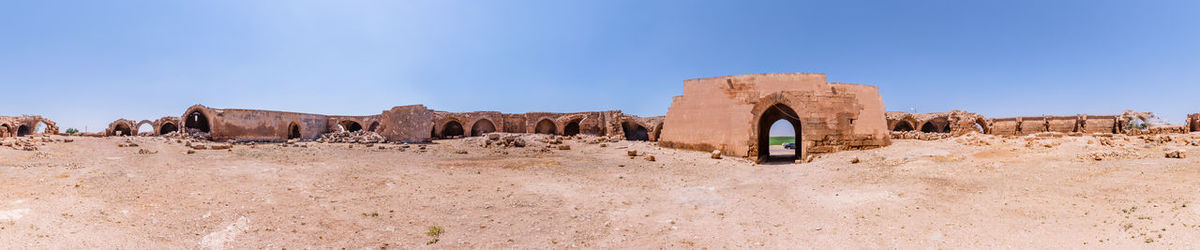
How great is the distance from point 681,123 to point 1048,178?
9757 millimetres

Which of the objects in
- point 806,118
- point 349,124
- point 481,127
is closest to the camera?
point 806,118

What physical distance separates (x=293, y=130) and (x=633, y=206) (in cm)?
3533

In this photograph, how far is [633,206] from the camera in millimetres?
7309

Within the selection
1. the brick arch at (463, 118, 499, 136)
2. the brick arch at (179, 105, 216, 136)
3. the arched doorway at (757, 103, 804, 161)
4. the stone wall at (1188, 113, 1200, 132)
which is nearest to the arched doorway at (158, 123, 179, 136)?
the brick arch at (179, 105, 216, 136)

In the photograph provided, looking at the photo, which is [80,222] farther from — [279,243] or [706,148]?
[706,148]

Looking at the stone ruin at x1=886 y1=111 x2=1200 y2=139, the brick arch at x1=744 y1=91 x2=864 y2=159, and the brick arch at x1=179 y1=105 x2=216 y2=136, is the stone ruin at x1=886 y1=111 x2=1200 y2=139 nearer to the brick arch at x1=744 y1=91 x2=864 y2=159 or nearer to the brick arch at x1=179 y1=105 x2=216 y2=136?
the brick arch at x1=744 y1=91 x2=864 y2=159

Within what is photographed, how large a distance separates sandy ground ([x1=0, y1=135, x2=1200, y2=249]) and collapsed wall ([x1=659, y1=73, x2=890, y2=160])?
11.0 feet

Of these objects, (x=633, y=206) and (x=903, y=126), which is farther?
(x=903, y=126)

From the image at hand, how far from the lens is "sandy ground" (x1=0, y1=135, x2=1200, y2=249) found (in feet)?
16.9

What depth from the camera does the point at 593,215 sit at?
22.1 feet

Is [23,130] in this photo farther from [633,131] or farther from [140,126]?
[633,131]

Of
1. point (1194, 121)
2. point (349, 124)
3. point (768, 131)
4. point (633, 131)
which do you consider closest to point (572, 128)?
point (633, 131)

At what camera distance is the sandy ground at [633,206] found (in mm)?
5141

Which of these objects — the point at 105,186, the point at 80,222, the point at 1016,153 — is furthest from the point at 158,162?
the point at 1016,153
